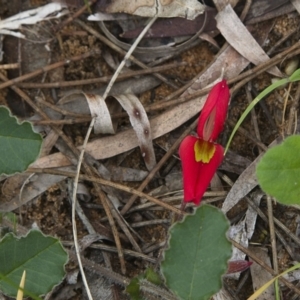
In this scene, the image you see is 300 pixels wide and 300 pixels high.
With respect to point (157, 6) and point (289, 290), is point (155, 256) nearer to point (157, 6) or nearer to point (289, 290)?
point (289, 290)

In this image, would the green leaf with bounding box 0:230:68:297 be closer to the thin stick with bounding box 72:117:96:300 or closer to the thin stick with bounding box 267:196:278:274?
the thin stick with bounding box 72:117:96:300

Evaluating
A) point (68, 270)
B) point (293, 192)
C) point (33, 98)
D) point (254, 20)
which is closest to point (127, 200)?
point (68, 270)

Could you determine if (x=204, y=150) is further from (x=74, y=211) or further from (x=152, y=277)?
(x=74, y=211)

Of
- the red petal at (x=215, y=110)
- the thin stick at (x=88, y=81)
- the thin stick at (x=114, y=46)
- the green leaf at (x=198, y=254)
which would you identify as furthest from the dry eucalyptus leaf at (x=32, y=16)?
the green leaf at (x=198, y=254)

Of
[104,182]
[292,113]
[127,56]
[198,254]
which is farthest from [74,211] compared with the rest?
[292,113]

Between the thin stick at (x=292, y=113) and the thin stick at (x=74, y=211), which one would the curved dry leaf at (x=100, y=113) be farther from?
the thin stick at (x=292, y=113)

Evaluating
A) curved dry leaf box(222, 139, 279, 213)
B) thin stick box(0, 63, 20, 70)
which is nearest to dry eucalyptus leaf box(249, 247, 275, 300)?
curved dry leaf box(222, 139, 279, 213)
